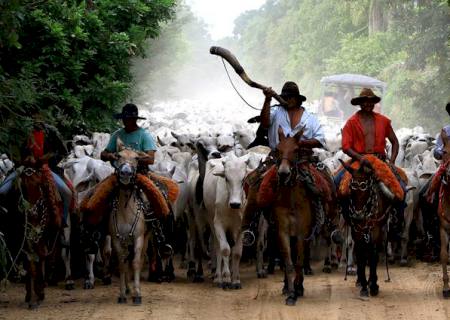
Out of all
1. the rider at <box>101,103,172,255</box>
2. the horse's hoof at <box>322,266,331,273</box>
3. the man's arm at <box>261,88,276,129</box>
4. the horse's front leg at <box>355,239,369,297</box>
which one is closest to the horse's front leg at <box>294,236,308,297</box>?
the horse's front leg at <box>355,239,369,297</box>

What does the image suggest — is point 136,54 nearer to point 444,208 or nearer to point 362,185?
point 362,185

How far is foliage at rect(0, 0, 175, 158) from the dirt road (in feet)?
9.56

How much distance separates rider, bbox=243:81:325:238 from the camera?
13438mm

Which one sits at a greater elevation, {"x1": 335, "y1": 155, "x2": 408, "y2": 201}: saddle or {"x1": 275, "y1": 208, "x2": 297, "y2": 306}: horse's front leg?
{"x1": 335, "y1": 155, "x2": 408, "y2": 201}: saddle

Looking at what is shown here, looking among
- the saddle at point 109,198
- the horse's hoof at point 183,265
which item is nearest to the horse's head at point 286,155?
the saddle at point 109,198

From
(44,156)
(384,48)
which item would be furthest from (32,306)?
(384,48)

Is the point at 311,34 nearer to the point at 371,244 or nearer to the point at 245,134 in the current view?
the point at 245,134

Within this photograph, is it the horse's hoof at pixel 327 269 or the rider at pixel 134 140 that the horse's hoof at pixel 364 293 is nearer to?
the rider at pixel 134 140

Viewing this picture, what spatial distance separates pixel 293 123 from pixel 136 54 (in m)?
9.89

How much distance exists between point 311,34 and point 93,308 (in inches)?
3157

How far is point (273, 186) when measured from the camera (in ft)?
43.3

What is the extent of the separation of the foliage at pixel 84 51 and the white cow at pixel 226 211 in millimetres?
2421

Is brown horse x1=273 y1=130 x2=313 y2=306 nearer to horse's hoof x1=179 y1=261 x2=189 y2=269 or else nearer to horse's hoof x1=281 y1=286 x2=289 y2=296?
horse's hoof x1=281 y1=286 x2=289 y2=296

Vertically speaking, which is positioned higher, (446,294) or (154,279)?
(154,279)
